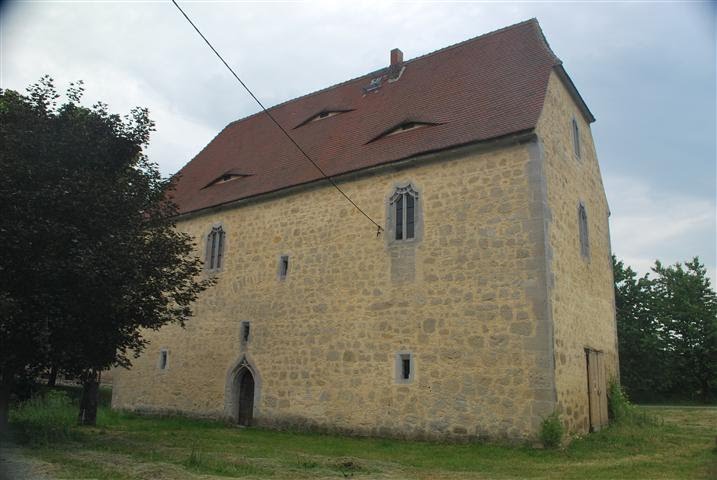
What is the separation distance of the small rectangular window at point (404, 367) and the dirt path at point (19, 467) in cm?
704

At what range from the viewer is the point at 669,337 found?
32656mm

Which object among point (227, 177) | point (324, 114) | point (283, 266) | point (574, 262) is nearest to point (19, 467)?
point (283, 266)

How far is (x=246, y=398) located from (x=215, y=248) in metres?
4.65

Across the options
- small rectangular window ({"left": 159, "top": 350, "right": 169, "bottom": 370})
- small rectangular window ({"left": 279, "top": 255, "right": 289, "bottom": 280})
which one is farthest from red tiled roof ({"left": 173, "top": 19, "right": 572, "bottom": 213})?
small rectangular window ({"left": 159, "top": 350, "right": 169, "bottom": 370})

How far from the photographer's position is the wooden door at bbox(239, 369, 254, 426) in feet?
51.7

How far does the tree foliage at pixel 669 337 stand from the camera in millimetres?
31047

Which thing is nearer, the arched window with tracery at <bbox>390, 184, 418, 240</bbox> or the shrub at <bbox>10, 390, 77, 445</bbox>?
the shrub at <bbox>10, 390, 77, 445</bbox>

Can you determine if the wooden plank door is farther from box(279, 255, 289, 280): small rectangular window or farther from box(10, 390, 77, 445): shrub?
box(10, 390, 77, 445): shrub

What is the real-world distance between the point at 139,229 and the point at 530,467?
27.1 feet

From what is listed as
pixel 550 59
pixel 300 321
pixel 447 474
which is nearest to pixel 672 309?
pixel 550 59

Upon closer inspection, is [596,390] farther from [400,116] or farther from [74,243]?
[74,243]

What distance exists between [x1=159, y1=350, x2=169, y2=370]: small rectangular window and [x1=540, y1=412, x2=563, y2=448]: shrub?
11942 millimetres

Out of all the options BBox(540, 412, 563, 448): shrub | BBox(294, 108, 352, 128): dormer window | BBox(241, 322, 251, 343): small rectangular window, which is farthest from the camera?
BBox(294, 108, 352, 128): dormer window

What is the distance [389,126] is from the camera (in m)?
15.6
